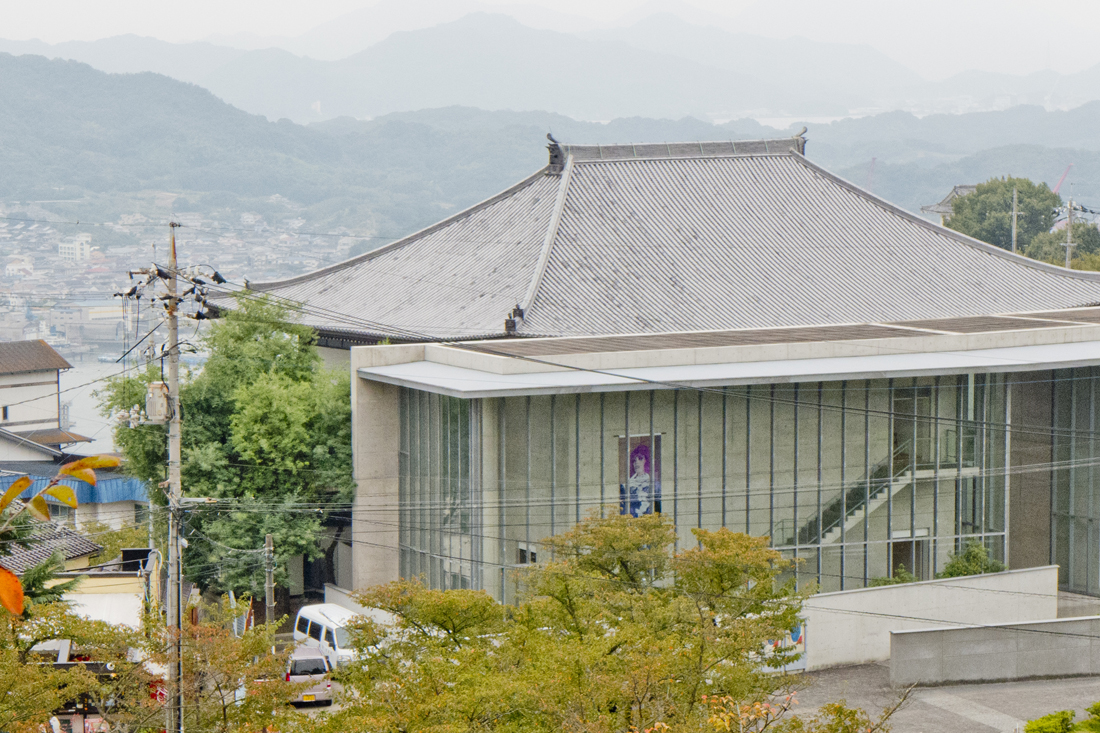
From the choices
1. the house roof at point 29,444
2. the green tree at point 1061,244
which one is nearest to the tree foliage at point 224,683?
the house roof at point 29,444

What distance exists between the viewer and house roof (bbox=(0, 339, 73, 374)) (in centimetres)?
6588

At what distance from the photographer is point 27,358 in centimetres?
6675

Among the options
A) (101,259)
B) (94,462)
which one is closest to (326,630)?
(94,462)

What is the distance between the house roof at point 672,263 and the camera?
113 ft

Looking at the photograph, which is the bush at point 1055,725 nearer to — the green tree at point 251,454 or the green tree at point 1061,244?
the green tree at point 251,454

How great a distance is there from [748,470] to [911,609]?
15.1 feet

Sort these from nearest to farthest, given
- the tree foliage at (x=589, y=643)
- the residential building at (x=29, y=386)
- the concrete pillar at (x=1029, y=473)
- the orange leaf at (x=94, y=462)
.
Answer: the orange leaf at (x=94, y=462), the tree foliage at (x=589, y=643), the concrete pillar at (x=1029, y=473), the residential building at (x=29, y=386)

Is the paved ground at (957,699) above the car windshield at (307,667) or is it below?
below

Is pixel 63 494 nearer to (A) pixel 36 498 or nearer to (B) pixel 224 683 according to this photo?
(A) pixel 36 498

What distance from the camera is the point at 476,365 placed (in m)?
27.7

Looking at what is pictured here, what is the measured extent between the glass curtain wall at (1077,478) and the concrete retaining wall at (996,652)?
3798mm

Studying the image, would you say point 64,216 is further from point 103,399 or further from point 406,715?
point 406,715

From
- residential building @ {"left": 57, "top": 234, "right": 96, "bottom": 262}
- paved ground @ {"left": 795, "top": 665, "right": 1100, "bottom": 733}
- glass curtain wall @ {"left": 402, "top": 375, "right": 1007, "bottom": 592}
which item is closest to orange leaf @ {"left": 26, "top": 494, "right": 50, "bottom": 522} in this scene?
paved ground @ {"left": 795, "top": 665, "right": 1100, "bottom": 733}

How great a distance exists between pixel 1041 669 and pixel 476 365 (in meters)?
13.2
